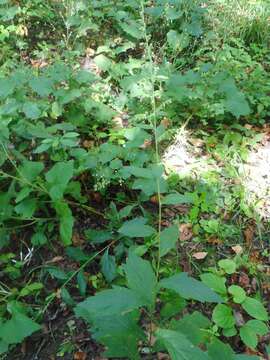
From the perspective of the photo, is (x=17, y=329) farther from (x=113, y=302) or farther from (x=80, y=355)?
(x=113, y=302)

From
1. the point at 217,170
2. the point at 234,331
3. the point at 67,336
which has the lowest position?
the point at 67,336

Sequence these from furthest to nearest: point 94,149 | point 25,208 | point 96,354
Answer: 1. point 94,149
2. point 25,208
3. point 96,354

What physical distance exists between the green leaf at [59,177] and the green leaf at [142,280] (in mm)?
806

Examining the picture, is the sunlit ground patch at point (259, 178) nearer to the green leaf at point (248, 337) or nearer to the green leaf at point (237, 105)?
the green leaf at point (237, 105)

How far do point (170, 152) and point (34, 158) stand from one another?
0.95 m

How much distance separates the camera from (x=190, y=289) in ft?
4.50

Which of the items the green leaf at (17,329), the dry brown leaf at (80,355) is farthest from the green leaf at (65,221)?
the dry brown leaf at (80,355)

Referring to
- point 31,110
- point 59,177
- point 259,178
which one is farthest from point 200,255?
point 31,110

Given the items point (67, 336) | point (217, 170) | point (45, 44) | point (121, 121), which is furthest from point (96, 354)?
point (45, 44)

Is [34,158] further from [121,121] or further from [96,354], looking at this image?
[96,354]

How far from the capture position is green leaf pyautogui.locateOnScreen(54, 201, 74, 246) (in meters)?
2.20

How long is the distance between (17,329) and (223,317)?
98cm

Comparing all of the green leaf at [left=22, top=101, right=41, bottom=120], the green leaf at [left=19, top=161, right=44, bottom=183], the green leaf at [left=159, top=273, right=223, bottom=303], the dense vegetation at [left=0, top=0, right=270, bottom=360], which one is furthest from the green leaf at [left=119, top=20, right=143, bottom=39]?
the green leaf at [left=159, top=273, right=223, bottom=303]

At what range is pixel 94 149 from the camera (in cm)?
276
